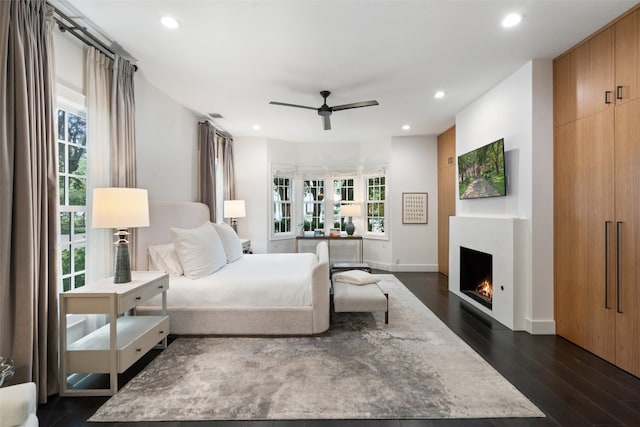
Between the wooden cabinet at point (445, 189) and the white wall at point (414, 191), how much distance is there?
0.14 m

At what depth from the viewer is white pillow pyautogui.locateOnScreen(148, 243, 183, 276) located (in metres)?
3.28

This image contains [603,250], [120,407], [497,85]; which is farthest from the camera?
[497,85]

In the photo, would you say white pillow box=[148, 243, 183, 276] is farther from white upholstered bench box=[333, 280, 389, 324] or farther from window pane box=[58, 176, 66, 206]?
white upholstered bench box=[333, 280, 389, 324]

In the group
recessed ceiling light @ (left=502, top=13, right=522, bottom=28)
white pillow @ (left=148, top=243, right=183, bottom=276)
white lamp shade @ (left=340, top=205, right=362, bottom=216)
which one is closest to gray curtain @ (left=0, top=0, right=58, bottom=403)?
white pillow @ (left=148, top=243, right=183, bottom=276)

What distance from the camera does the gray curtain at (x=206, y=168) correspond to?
4.97m

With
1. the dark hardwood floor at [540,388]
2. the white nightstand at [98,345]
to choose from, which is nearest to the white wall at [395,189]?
the dark hardwood floor at [540,388]

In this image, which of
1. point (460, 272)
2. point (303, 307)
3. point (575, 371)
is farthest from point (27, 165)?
point (460, 272)

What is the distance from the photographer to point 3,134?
69.7 inches

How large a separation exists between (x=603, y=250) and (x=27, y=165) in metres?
4.44

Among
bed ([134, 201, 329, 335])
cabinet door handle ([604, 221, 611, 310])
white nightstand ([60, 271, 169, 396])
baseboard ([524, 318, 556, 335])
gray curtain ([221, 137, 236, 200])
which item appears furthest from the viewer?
gray curtain ([221, 137, 236, 200])

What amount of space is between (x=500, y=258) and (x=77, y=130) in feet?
14.9

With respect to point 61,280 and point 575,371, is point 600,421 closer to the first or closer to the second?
point 575,371

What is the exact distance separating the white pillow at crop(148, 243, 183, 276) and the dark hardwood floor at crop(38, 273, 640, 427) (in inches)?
33.7

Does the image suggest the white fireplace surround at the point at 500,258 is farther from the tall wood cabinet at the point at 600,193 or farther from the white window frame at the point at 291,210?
the white window frame at the point at 291,210
